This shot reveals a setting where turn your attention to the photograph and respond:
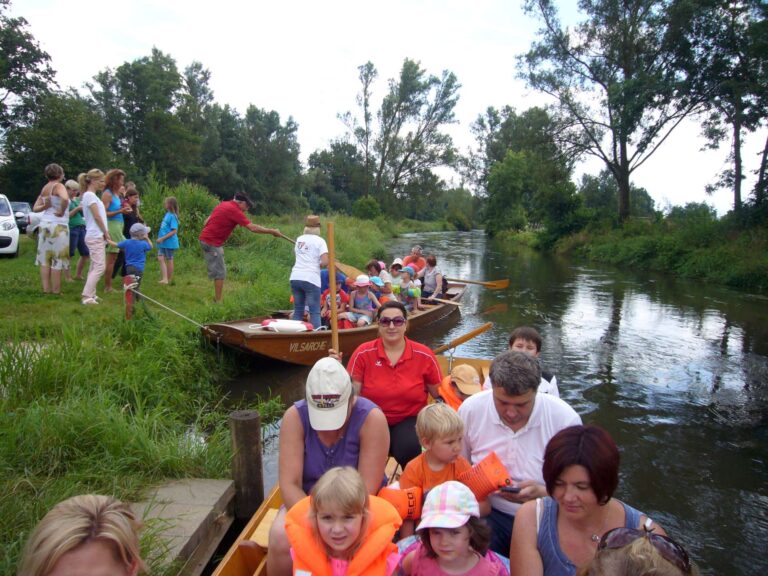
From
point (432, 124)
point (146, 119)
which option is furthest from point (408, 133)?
point (146, 119)

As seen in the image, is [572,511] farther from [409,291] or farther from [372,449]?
[409,291]

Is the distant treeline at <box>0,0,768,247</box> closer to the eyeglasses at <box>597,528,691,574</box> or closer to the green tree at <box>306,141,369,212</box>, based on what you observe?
the green tree at <box>306,141,369,212</box>

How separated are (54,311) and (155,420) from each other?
2768 millimetres

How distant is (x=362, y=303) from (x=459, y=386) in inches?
156

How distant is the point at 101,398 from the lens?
13.4 feet

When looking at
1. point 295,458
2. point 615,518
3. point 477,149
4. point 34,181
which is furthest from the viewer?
point 477,149

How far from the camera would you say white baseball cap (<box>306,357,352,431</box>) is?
2.51 metres

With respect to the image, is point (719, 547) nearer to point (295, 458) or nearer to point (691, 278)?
point (295, 458)

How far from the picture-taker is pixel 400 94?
142 ft

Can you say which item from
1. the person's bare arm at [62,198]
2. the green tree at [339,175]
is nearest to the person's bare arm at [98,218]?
the person's bare arm at [62,198]

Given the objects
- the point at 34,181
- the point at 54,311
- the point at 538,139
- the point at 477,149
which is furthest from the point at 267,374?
the point at 477,149

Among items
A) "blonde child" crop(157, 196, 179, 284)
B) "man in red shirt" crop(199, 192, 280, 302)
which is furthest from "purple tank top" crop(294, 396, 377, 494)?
"blonde child" crop(157, 196, 179, 284)

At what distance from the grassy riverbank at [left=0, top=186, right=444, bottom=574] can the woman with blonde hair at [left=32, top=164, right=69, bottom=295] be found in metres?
0.38

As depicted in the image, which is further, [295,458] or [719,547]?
[719,547]
